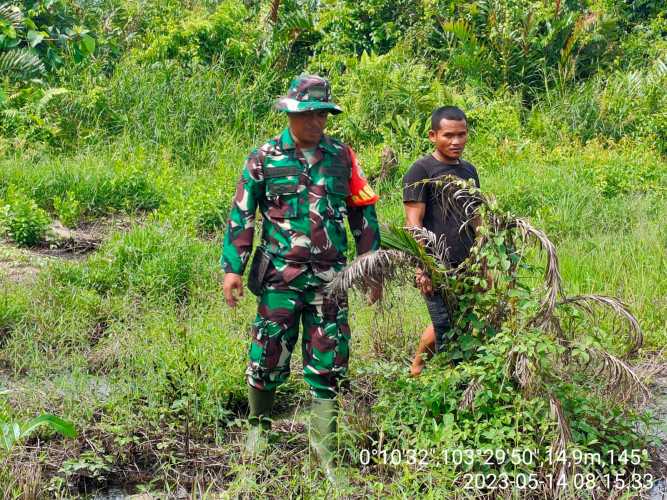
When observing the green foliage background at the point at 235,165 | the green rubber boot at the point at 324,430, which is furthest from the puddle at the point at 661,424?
the green rubber boot at the point at 324,430

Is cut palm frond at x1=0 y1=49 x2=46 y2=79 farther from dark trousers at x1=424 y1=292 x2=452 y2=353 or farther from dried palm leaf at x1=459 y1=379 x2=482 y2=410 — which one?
dried palm leaf at x1=459 y1=379 x2=482 y2=410

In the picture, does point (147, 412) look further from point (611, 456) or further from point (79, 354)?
point (611, 456)

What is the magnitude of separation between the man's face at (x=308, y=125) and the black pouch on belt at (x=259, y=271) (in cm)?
58

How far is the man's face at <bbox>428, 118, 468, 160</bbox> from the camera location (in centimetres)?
511

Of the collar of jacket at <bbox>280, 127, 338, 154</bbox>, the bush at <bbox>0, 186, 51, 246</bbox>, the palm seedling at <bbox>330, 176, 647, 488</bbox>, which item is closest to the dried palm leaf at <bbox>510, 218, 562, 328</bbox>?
the palm seedling at <bbox>330, 176, 647, 488</bbox>

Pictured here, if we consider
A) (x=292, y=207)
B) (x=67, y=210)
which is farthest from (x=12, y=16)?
(x=292, y=207)

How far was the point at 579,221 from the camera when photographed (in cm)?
837

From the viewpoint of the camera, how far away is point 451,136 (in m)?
5.12

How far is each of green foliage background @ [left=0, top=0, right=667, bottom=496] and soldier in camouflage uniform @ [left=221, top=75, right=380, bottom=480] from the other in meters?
0.36

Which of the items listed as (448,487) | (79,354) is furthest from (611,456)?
(79,354)

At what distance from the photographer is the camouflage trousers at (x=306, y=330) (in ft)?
14.9

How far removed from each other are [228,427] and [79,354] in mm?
1368

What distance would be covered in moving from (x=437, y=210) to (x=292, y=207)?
3.20 feet

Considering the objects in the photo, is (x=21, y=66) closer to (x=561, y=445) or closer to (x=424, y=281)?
(x=424, y=281)
